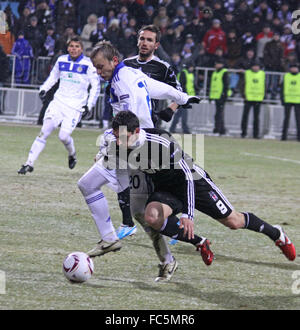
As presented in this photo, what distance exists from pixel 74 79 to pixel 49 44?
991 centimetres

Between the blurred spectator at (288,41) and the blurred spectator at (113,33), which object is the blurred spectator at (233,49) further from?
the blurred spectator at (113,33)

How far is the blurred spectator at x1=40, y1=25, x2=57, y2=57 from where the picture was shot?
74.9ft

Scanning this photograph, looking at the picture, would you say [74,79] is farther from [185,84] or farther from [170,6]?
[170,6]

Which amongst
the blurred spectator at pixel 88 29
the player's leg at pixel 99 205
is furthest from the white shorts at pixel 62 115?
the blurred spectator at pixel 88 29

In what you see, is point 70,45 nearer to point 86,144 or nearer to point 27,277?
point 86,144

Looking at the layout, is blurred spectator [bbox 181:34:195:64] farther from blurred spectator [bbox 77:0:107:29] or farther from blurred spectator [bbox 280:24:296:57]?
blurred spectator [bbox 77:0:107:29]

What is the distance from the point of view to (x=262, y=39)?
2270cm

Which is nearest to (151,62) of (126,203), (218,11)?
(126,203)

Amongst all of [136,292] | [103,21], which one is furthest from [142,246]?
[103,21]

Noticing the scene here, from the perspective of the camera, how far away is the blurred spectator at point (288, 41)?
22766 mm

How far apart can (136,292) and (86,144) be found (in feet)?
40.4

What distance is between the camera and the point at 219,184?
12836 millimetres

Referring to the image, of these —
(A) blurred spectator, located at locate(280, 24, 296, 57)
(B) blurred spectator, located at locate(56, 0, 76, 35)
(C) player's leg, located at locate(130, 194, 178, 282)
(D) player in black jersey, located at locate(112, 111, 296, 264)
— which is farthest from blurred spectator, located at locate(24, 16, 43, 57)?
(D) player in black jersey, located at locate(112, 111, 296, 264)

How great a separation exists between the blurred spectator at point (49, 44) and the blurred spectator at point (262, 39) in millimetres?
5677
